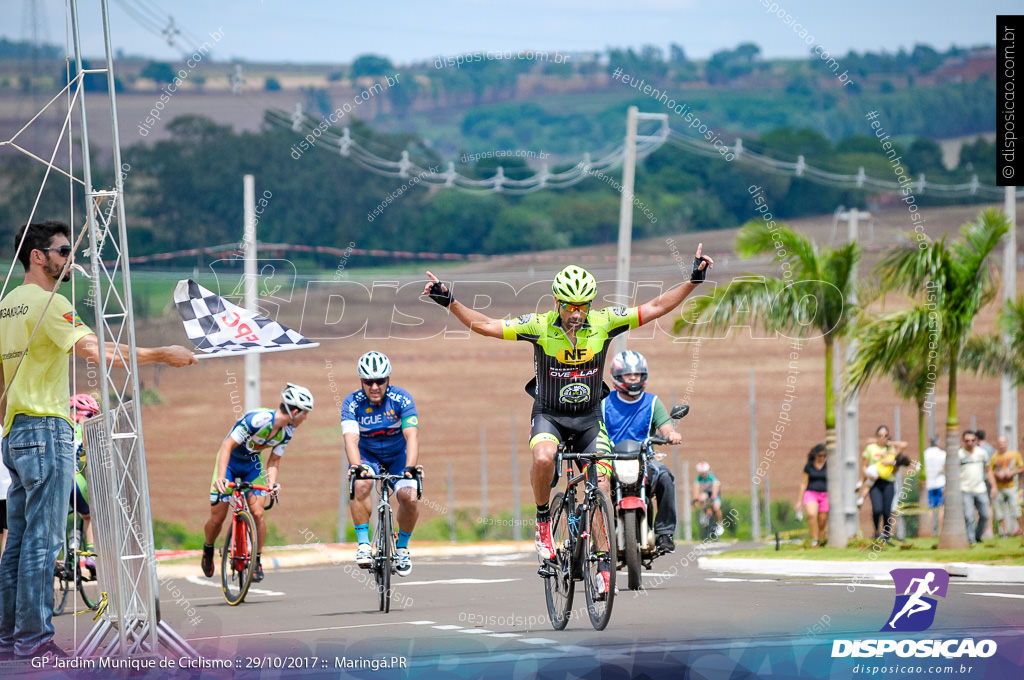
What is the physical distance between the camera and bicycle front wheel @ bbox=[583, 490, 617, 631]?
29.7 ft

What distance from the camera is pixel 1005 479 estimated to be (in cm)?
2153

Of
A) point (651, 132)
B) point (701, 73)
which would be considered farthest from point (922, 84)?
point (651, 132)

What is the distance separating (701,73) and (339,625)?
121765 mm

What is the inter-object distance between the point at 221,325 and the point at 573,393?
3.80 meters

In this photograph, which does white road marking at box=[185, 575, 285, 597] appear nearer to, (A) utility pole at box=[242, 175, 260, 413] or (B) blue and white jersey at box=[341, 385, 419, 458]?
(A) utility pole at box=[242, 175, 260, 413]

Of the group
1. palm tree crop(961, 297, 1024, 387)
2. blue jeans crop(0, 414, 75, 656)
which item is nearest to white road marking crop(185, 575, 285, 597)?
blue jeans crop(0, 414, 75, 656)

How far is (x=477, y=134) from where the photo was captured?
10888 cm

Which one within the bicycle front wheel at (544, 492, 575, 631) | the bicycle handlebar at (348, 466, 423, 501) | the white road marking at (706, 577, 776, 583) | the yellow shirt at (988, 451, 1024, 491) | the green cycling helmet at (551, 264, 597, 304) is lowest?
the white road marking at (706, 577, 776, 583)

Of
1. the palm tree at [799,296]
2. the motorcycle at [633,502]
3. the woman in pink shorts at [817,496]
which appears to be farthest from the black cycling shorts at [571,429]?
the woman in pink shorts at [817,496]

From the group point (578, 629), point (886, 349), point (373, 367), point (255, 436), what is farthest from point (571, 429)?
point (886, 349)

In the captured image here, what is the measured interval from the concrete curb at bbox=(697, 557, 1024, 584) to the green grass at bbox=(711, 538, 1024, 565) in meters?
0.48

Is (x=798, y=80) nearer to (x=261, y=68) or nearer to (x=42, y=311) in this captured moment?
(x=261, y=68)

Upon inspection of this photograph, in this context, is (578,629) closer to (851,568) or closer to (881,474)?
(851,568)

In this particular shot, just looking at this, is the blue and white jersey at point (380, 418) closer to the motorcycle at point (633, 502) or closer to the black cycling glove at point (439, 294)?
the motorcycle at point (633, 502)
